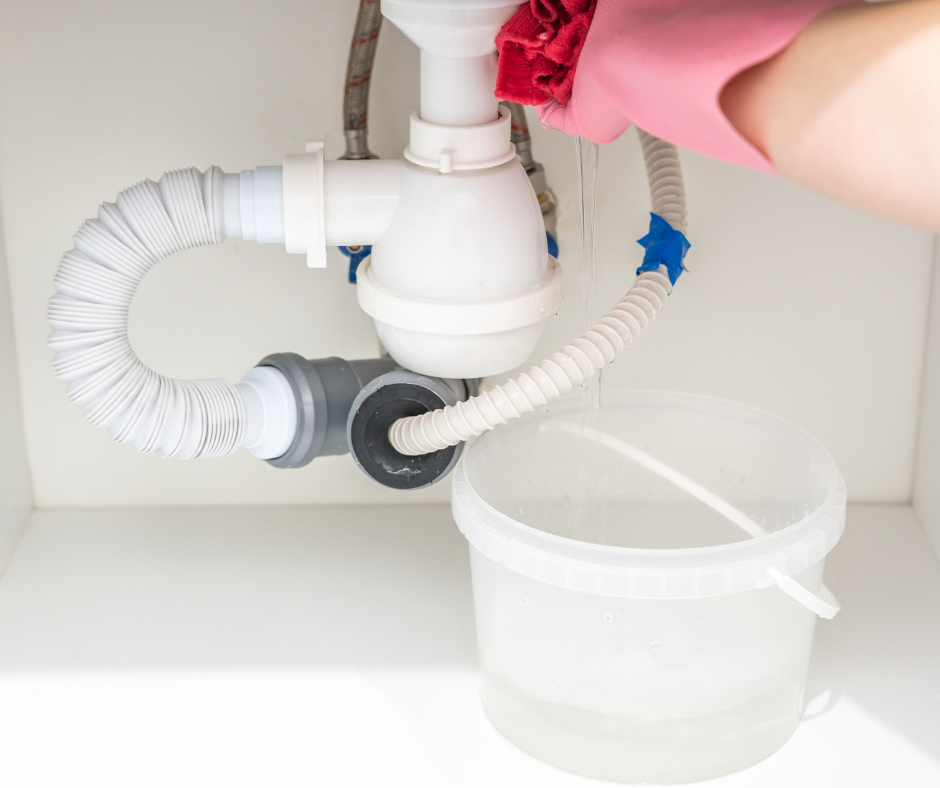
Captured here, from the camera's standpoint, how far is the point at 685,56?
0.45 metres

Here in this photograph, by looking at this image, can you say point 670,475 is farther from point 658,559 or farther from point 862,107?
point 862,107

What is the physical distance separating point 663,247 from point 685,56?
379mm

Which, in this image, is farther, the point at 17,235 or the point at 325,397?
the point at 17,235

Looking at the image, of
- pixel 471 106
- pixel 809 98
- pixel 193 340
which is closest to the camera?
pixel 809 98

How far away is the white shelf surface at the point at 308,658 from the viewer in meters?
0.73

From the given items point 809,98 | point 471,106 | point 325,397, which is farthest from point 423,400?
point 809,98

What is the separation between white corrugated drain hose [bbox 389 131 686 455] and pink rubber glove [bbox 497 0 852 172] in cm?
21

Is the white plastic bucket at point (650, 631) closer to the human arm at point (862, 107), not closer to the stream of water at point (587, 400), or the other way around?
the stream of water at point (587, 400)

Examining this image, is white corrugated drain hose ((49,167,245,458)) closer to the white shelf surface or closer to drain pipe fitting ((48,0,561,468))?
drain pipe fitting ((48,0,561,468))

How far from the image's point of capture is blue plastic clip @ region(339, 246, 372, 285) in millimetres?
928

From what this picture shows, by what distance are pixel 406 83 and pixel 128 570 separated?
560mm

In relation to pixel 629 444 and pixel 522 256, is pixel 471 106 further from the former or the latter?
pixel 629 444

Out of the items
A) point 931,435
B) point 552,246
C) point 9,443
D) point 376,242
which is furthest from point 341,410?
point 931,435

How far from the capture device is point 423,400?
30.9 inches
